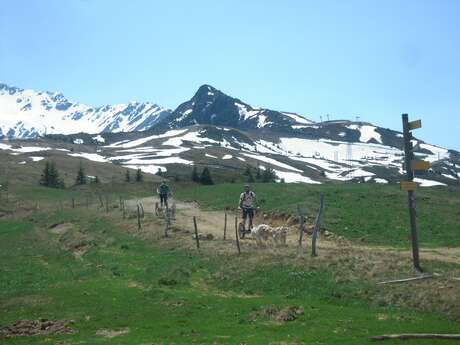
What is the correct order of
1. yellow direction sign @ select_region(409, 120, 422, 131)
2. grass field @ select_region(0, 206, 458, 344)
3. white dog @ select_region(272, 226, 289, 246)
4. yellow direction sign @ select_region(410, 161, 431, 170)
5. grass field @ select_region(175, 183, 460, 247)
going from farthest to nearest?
grass field @ select_region(175, 183, 460, 247) → white dog @ select_region(272, 226, 289, 246) → yellow direction sign @ select_region(410, 161, 431, 170) → yellow direction sign @ select_region(409, 120, 422, 131) → grass field @ select_region(0, 206, 458, 344)

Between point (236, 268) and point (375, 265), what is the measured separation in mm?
6307

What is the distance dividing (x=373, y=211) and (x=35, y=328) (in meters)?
29.9

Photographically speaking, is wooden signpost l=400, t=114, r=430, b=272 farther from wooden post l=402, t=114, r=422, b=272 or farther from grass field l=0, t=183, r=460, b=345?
grass field l=0, t=183, r=460, b=345

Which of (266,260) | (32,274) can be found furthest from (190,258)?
(32,274)

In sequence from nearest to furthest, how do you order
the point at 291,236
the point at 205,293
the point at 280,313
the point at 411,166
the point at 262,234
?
the point at 280,313 < the point at 411,166 < the point at 205,293 < the point at 262,234 < the point at 291,236

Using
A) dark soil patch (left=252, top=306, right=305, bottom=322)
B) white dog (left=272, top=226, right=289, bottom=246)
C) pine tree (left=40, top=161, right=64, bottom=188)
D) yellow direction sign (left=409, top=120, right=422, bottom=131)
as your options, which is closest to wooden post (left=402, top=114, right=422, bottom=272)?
yellow direction sign (left=409, top=120, right=422, bottom=131)

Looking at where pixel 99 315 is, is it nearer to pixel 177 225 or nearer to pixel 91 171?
pixel 177 225

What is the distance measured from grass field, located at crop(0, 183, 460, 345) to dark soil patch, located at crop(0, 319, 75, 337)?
422 millimetres

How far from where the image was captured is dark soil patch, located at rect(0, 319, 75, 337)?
58.6 ft

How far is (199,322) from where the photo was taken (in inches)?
695

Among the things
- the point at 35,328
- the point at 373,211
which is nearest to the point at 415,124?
the point at 35,328

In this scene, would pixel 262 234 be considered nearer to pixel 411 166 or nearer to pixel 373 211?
pixel 411 166

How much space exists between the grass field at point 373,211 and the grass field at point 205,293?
24cm

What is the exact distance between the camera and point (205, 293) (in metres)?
22.2
